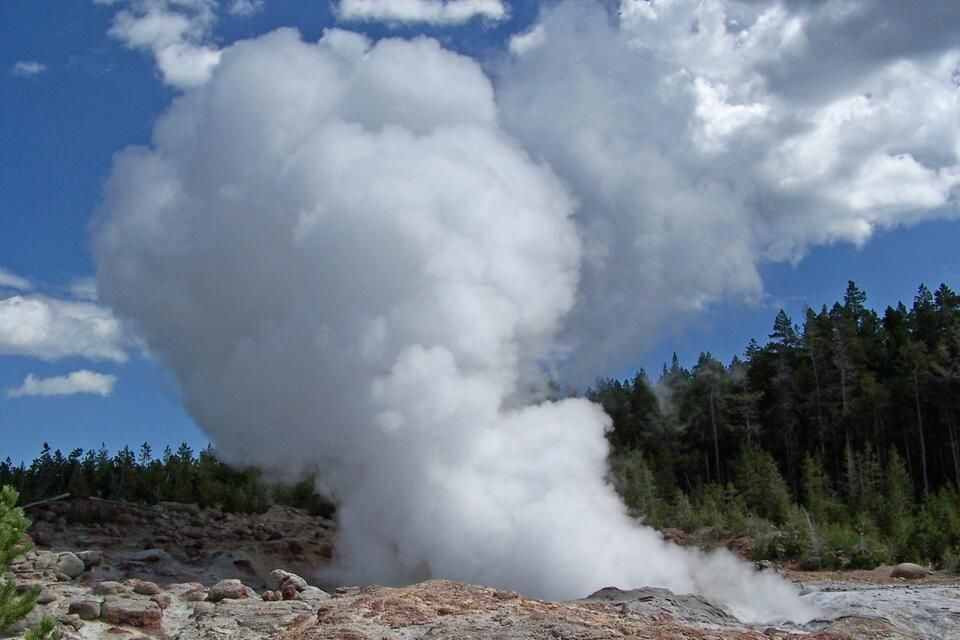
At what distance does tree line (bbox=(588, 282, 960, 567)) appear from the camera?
32.1 m

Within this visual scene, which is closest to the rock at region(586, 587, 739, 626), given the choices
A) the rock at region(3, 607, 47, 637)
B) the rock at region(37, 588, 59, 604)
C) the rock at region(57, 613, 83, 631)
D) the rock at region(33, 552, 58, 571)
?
the rock at region(57, 613, 83, 631)

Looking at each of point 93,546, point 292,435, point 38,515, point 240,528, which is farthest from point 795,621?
point 38,515

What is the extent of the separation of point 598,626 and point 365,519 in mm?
9229

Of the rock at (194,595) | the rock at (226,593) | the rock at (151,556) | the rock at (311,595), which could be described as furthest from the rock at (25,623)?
the rock at (151,556)

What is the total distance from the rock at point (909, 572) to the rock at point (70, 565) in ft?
51.8

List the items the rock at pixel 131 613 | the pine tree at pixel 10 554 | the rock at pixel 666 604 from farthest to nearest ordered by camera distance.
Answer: the rock at pixel 666 604, the rock at pixel 131 613, the pine tree at pixel 10 554

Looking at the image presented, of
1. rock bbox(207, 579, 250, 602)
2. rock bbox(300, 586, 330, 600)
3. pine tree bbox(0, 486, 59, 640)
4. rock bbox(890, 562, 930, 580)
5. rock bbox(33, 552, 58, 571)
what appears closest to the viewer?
pine tree bbox(0, 486, 59, 640)

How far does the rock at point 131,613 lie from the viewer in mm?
11133

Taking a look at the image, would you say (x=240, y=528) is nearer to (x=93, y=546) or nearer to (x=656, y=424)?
(x=93, y=546)

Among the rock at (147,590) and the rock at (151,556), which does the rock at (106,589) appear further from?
the rock at (151,556)

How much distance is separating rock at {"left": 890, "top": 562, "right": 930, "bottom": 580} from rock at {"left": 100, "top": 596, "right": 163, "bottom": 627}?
49.4 feet

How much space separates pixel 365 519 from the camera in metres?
18.4

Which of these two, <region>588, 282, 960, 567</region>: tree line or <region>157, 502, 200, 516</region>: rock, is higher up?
<region>588, 282, 960, 567</region>: tree line

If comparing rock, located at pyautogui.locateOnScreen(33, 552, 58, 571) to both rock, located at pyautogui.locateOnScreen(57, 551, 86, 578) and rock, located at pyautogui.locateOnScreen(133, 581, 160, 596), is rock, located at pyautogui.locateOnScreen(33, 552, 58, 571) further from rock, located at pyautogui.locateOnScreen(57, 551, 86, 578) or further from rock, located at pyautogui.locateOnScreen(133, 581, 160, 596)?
rock, located at pyautogui.locateOnScreen(133, 581, 160, 596)
